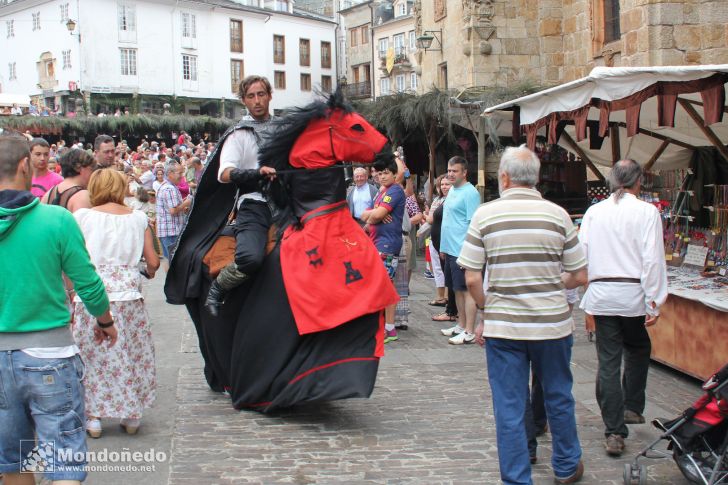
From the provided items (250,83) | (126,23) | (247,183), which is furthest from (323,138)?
(126,23)

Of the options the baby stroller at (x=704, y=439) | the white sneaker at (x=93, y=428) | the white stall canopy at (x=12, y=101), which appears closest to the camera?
the baby stroller at (x=704, y=439)

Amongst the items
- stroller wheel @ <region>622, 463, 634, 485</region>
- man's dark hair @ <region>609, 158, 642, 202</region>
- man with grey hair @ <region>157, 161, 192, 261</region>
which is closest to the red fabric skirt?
man's dark hair @ <region>609, 158, 642, 202</region>

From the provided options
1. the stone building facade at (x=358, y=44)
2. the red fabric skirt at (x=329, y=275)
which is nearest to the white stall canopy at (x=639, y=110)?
the red fabric skirt at (x=329, y=275)

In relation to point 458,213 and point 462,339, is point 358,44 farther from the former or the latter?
point 462,339

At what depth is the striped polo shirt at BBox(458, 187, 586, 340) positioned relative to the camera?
4395 millimetres

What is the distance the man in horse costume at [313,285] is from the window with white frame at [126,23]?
5572 cm

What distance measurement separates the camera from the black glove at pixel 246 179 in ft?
19.4

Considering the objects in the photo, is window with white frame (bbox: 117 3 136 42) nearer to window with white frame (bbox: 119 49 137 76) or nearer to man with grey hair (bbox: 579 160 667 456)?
window with white frame (bbox: 119 49 137 76)

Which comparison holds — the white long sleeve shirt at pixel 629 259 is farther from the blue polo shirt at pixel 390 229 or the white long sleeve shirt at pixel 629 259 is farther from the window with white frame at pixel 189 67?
the window with white frame at pixel 189 67

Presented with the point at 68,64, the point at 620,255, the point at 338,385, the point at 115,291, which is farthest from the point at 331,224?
the point at 68,64

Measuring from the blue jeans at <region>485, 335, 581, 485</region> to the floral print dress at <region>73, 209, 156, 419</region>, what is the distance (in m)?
2.47

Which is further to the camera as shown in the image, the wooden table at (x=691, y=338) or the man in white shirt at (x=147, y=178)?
the man in white shirt at (x=147, y=178)

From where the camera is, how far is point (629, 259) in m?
5.34

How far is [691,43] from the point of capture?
45.2ft
